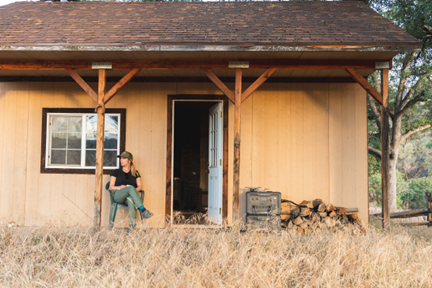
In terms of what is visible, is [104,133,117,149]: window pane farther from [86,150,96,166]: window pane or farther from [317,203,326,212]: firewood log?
[317,203,326,212]: firewood log

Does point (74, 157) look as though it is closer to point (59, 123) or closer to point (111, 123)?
point (59, 123)

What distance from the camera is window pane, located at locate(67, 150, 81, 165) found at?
623 centimetres

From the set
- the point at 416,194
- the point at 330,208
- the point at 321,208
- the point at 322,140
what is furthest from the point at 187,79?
the point at 416,194

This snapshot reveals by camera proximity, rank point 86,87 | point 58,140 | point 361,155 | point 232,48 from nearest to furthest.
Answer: point 232,48
point 86,87
point 361,155
point 58,140

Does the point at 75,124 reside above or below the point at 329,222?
above

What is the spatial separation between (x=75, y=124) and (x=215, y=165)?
2618 mm

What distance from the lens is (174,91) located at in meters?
6.21

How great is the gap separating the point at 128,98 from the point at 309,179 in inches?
136

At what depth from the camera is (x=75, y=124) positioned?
6324mm

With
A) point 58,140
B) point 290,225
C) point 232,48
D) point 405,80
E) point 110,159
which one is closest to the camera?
point 232,48

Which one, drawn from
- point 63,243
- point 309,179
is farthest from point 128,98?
point 309,179

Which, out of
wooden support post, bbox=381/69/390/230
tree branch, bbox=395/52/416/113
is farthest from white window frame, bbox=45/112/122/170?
tree branch, bbox=395/52/416/113

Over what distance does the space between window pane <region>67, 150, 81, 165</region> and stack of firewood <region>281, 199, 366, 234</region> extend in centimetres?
370

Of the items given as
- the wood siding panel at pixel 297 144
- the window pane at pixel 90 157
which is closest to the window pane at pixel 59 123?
the window pane at pixel 90 157
